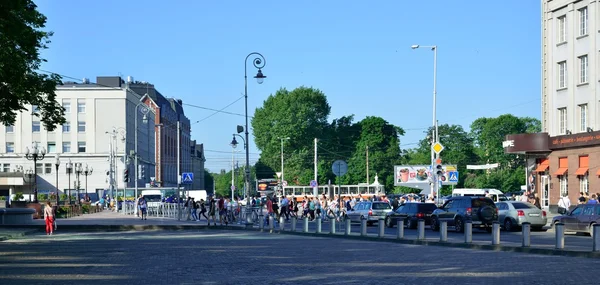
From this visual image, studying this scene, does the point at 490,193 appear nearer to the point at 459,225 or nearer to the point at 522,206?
the point at 522,206

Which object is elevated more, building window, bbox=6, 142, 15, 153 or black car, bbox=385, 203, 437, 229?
building window, bbox=6, 142, 15, 153

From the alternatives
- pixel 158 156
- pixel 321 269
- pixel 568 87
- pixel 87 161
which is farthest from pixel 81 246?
pixel 158 156

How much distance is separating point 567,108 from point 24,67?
36.0 metres

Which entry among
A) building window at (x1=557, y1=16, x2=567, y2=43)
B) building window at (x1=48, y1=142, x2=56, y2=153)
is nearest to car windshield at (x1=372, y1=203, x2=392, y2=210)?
building window at (x1=557, y1=16, x2=567, y2=43)

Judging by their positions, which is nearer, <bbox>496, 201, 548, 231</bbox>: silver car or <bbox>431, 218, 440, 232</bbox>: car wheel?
<bbox>496, 201, 548, 231</bbox>: silver car

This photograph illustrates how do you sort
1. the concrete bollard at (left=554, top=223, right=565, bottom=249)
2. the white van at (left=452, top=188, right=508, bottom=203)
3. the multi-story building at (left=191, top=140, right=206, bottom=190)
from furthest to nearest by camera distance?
the multi-story building at (left=191, top=140, right=206, bottom=190), the white van at (left=452, top=188, right=508, bottom=203), the concrete bollard at (left=554, top=223, right=565, bottom=249)

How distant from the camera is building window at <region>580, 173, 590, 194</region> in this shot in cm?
5418

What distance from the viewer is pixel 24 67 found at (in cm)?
3169

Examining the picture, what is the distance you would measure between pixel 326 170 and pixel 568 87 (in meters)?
64.0

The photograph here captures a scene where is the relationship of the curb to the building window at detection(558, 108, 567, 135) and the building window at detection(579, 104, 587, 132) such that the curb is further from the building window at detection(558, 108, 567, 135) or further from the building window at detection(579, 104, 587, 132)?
the building window at detection(558, 108, 567, 135)

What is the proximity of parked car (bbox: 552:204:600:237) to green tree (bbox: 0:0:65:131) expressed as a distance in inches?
819

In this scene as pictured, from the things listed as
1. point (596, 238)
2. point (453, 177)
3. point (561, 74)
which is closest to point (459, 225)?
point (596, 238)

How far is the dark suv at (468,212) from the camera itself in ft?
132

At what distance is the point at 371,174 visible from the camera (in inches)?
4756
